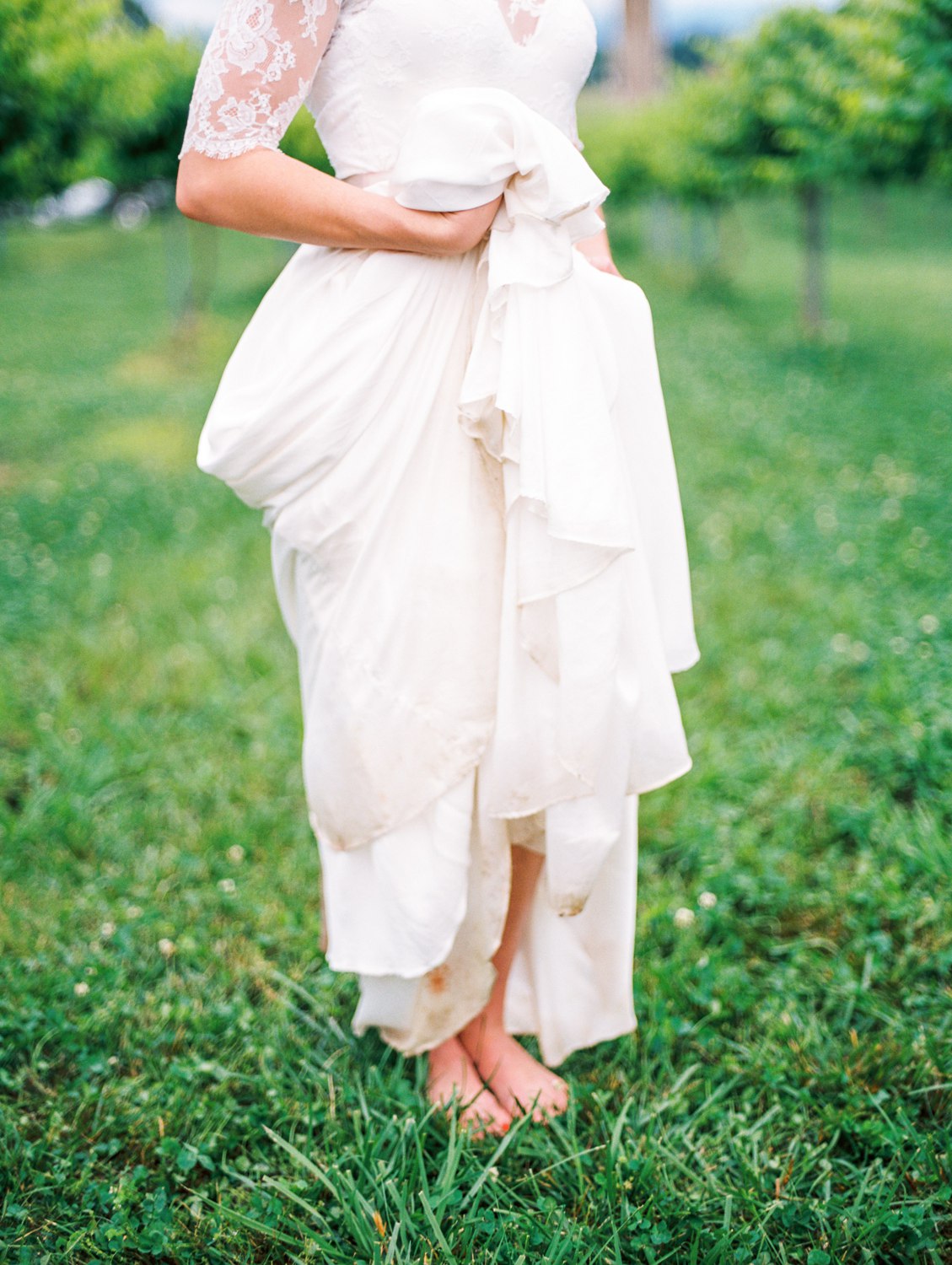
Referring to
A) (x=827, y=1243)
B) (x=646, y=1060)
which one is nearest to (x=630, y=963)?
(x=646, y=1060)

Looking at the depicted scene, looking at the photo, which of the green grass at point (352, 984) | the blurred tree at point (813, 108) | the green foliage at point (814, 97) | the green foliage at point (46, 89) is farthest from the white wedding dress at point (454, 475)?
the green foliage at point (814, 97)

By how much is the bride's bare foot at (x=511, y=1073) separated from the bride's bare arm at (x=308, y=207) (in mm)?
1418

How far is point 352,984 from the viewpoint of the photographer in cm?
224

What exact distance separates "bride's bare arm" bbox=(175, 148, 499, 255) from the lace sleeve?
29mm

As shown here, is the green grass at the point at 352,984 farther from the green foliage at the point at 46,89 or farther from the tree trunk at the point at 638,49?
the tree trunk at the point at 638,49

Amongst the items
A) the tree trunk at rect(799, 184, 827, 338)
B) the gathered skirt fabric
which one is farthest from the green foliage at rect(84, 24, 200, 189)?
the gathered skirt fabric

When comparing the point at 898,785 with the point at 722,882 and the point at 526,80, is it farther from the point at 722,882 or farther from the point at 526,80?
the point at 526,80

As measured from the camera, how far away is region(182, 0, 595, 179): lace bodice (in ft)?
4.79

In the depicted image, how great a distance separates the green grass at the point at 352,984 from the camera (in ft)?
5.39

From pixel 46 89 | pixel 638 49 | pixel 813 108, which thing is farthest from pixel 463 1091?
pixel 638 49

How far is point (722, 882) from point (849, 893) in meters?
0.29

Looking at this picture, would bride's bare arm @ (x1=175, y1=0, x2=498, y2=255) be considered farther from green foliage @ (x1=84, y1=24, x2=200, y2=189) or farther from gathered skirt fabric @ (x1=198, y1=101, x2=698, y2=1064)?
green foliage @ (x1=84, y1=24, x2=200, y2=189)

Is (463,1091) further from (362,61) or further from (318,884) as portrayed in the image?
(362,61)

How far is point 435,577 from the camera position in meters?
1.65
